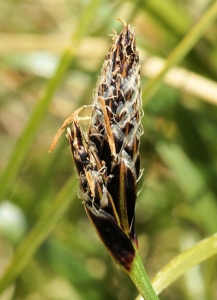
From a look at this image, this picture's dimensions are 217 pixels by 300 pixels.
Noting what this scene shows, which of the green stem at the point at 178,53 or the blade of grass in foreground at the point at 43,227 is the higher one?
the green stem at the point at 178,53

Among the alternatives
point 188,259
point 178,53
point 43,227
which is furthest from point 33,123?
point 188,259

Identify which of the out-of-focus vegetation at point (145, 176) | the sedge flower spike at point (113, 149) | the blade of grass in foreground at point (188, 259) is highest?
the sedge flower spike at point (113, 149)

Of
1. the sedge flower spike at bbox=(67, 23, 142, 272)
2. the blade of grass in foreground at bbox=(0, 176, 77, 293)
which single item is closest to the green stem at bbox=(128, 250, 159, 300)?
the sedge flower spike at bbox=(67, 23, 142, 272)

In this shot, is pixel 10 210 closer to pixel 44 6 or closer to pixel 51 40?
pixel 51 40

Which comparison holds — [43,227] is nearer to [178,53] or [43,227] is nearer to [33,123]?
[33,123]

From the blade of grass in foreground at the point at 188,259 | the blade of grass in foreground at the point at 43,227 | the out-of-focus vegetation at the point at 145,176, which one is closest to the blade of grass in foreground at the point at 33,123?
the out-of-focus vegetation at the point at 145,176

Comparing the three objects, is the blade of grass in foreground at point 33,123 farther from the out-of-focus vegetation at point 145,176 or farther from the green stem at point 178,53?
the green stem at point 178,53

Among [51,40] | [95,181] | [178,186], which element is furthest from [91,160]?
[51,40]
